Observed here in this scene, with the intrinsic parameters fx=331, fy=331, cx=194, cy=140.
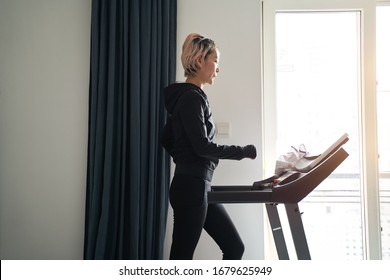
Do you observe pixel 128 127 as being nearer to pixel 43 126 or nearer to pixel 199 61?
pixel 43 126

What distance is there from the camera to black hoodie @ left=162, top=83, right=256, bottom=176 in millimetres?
1280

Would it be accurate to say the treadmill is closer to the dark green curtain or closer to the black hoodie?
the black hoodie

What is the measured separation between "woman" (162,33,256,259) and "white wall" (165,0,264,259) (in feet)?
2.50

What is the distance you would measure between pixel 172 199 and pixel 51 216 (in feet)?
4.16

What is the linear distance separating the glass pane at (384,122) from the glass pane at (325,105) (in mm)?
154

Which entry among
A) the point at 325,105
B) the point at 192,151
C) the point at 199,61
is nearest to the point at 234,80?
the point at 325,105

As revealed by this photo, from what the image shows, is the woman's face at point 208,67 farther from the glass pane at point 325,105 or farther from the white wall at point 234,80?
the glass pane at point 325,105

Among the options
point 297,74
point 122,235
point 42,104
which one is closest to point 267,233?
point 122,235

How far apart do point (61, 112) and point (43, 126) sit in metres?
0.16

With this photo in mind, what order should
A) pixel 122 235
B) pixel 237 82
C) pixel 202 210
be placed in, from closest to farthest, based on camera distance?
pixel 202 210 → pixel 122 235 → pixel 237 82

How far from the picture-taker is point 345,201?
2.29 m

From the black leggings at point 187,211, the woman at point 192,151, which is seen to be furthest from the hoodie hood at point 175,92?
the black leggings at point 187,211

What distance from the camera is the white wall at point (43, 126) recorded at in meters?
2.22

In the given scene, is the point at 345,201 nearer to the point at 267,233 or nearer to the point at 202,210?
the point at 267,233
